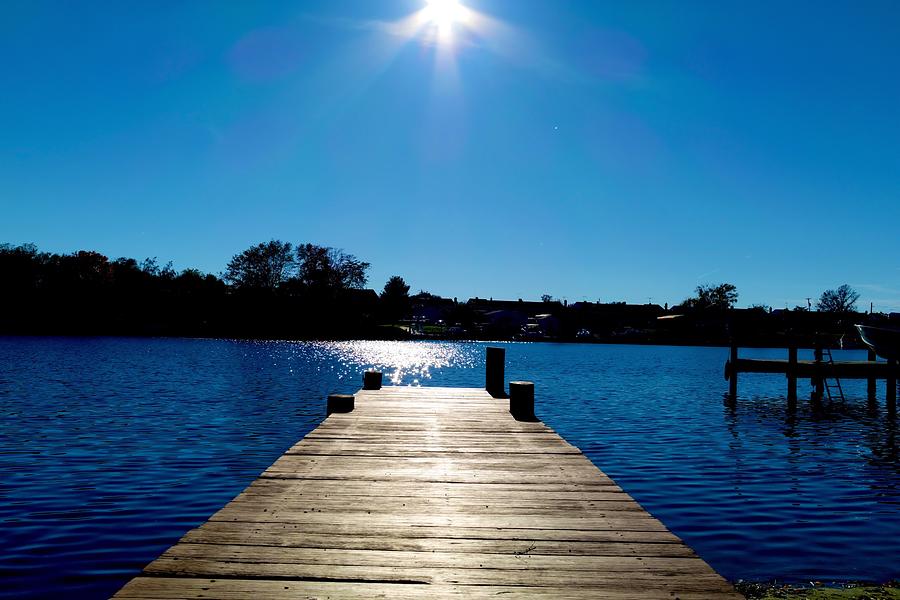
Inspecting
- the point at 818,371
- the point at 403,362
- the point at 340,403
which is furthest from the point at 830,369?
the point at 403,362

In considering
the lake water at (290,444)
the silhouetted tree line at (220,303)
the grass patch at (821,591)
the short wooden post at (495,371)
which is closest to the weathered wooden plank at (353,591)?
the grass patch at (821,591)

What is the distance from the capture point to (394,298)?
171750mm

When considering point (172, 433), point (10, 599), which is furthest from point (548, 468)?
point (172, 433)

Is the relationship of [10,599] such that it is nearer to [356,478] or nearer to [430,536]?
[356,478]

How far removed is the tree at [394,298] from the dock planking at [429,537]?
16087 centimetres

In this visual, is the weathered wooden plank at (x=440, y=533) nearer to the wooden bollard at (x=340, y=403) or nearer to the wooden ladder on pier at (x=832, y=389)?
the wooden bollard at (x=340, y=403)

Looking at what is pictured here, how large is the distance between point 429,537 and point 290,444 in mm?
14663

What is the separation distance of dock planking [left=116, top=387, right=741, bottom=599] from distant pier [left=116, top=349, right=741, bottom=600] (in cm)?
2

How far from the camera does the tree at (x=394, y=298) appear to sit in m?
170

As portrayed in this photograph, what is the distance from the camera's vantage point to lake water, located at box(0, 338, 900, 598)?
9.86 m

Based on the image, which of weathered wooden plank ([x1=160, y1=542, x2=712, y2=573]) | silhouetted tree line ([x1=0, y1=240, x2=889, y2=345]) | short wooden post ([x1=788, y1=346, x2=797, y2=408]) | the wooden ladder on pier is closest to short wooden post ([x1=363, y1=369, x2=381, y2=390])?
weathered wooden plank ([x1=160, y1=542, x2=712, y2=573])

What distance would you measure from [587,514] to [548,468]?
2.38 metres

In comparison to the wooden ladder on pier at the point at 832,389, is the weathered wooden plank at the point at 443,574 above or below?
above

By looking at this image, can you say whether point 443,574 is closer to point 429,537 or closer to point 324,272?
point 429,537
